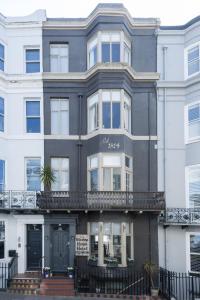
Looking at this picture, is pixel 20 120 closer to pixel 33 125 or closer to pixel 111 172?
pixel 33 125

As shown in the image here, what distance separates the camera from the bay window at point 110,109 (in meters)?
19.2

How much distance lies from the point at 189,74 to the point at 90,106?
5.80m

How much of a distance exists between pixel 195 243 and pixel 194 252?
18.2 inches

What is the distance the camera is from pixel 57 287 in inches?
685

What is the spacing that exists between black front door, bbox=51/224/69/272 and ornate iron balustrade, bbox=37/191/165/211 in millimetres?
1687

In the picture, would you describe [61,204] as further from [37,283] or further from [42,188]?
[37,283]

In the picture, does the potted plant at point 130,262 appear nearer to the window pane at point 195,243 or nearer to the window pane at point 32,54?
the window pane at point 195,243

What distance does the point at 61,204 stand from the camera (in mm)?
18531

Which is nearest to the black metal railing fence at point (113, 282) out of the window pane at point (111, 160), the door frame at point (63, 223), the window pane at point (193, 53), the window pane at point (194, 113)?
the door frame at point (63, 223)

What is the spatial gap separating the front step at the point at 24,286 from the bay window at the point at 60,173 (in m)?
4.81

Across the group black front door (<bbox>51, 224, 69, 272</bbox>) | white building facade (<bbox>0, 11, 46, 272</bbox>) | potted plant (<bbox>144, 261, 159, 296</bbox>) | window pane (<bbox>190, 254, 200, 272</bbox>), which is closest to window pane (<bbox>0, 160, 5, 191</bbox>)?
white building facade (<bbox>0, 11, 46, 272</bbox>)

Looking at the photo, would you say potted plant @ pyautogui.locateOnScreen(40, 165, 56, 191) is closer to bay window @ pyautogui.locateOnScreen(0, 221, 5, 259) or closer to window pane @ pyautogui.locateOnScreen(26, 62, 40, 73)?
bay window @ pyautogui.locateOnScreen(0, 221, 5, 259)

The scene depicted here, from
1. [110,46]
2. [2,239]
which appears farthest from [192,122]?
[2,239]

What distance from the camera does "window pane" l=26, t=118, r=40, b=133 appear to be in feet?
67.3
